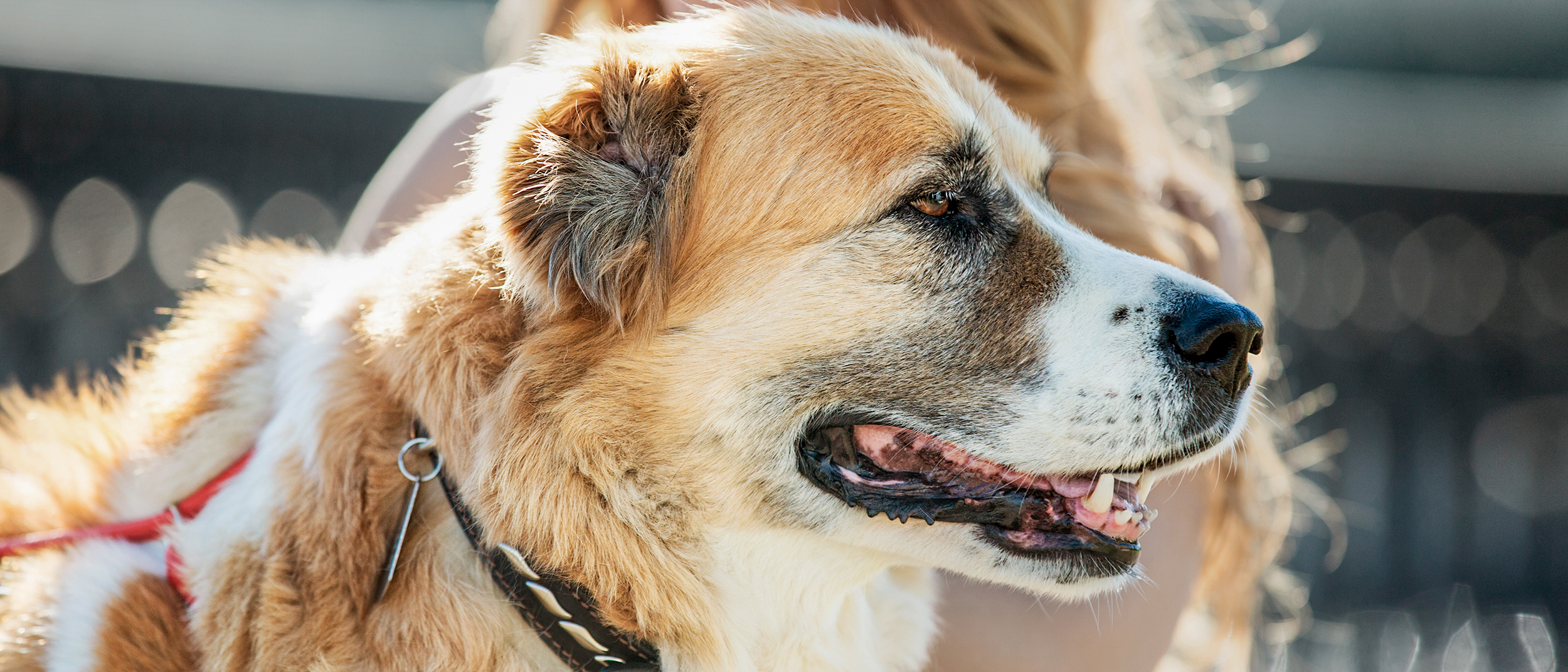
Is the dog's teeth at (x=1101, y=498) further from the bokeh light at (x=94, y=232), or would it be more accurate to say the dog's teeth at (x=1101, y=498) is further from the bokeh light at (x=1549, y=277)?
the bokeh light at (x=1549, y=277)

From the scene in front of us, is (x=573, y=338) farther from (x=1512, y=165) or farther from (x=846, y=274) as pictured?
(x=1512, y=165)

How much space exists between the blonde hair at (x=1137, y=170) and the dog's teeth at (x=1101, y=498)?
60cm

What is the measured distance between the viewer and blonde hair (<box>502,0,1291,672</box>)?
2.58 meters

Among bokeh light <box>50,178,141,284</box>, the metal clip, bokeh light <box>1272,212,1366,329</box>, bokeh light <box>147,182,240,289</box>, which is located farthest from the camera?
bokeh light <box>1272,212,1366,329</box>

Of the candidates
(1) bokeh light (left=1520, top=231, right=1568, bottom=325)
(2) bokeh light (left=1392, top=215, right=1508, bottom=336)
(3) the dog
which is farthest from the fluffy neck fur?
(1) bokeh light (left=1520, top=231, right=1568, bottom=325)

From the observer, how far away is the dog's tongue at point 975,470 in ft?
6.51

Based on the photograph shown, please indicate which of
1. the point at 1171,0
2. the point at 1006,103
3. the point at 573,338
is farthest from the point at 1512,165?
the point at 573,338

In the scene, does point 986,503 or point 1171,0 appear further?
point 1171,0

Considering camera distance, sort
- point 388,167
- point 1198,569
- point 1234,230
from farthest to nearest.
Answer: point 388,167 → point 1234,230 → point 1198,569

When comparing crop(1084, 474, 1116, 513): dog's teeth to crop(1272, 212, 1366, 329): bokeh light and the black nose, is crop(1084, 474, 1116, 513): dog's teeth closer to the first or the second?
the black nose

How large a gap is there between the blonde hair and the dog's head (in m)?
0.59

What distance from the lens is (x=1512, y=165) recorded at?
7.75 metres

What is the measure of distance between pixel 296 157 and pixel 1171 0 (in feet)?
17.7

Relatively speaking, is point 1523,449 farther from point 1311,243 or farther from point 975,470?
point 975,470
